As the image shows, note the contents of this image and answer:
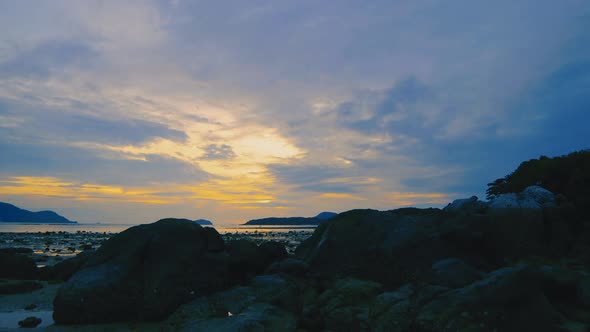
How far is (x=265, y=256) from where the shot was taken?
16312 millimetres

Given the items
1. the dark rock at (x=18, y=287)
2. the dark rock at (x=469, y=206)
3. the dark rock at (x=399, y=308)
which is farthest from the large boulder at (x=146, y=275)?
the dark rock at (x=469, y=206)

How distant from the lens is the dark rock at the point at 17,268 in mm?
17672

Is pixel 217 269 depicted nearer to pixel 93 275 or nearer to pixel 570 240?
pixel 93 275

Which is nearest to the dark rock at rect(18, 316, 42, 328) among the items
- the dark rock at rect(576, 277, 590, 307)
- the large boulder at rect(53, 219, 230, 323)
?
the large boulder at rect(53, 219, 230, 323)

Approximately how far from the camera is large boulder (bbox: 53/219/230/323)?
10656 millimetres

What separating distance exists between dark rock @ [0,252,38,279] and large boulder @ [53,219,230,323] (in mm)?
8497

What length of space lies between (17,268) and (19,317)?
868cm

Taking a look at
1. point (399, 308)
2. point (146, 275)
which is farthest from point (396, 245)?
point (146, 275)

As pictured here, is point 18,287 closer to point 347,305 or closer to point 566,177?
point 347,305

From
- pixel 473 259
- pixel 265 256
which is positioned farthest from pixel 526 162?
pixel 265 256

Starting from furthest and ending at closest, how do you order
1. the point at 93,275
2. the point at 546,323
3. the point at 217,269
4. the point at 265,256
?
the point at 265,256 < the point at 217,269 < the point at 93,275 < the point at 546,323

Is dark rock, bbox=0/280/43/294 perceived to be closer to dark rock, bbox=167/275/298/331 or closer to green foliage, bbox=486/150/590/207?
dark rock, bbox=167/275/298/331

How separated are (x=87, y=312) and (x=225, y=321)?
489cm

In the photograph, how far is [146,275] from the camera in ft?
38.4
